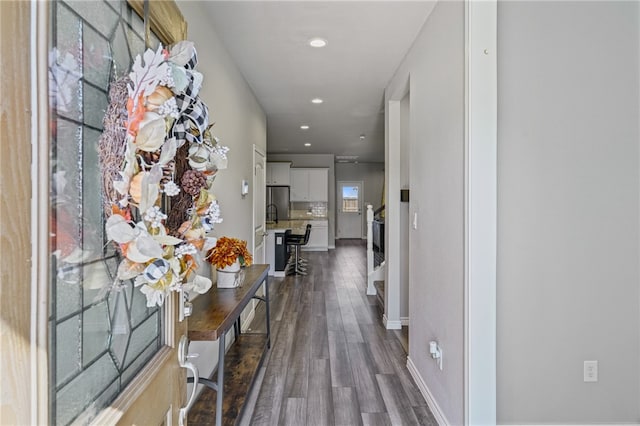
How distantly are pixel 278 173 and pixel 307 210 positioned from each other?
5.34ft

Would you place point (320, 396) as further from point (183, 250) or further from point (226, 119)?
point (226, 119)

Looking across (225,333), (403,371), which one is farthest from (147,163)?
(403,371)

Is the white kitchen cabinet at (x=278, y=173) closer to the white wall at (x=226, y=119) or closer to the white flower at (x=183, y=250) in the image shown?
the white wall at (x=226, y=119)

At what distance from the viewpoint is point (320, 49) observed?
9.40 ft

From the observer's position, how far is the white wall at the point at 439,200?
72.6 inches

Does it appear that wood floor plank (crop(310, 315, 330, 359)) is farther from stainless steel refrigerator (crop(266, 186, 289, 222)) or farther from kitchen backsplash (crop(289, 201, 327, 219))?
kitchen backsplash (crop(289, 201, 327, 219))

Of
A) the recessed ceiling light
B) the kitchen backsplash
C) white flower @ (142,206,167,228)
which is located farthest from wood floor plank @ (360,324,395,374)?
the kitchen backsplash

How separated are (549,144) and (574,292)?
80cm

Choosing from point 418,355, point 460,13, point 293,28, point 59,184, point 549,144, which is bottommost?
point 418,355

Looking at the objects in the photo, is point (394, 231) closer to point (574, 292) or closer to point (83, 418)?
point (574, 292)

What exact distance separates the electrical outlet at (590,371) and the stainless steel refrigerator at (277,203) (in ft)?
25.0

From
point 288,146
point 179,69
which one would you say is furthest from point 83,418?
point 288,146

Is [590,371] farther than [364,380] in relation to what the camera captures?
No

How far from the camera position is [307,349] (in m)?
3.19
